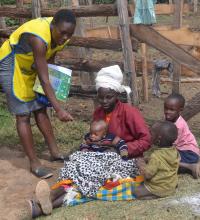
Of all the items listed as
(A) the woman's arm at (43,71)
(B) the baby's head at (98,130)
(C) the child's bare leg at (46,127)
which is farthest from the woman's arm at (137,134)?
(C) the child's bare leg at (46,127)

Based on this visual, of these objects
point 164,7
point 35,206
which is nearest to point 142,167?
point 35,206

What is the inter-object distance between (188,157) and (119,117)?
72 cm

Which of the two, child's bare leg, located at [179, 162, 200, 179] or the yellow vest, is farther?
the yellow vest

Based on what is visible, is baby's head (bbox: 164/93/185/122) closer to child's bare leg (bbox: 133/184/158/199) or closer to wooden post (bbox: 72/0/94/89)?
child's bare leg (bbox: 133/184/158/199)

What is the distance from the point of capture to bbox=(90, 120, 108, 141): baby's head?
3951 millimetres

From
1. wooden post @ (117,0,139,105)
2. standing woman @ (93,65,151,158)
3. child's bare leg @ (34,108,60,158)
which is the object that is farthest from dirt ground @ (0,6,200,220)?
wooden post @ (117,0,139,105)

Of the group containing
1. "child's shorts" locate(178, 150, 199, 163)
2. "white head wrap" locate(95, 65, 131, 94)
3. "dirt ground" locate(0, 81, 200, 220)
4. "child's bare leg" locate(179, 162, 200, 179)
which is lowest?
"dirt ground" locate(0, 81, 200, 220)

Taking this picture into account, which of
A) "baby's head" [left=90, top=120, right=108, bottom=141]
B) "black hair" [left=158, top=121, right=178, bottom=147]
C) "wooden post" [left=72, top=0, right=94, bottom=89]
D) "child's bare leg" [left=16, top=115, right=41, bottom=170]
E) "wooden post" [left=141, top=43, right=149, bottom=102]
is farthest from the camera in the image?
"wooden post" [left=141, top=43, right=149, bottom=102]

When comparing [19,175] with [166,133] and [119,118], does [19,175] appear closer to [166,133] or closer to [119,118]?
[119,118]

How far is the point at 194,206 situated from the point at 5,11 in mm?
4110

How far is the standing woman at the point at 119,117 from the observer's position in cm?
402

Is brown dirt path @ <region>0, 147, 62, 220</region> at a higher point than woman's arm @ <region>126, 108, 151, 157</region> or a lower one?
lower

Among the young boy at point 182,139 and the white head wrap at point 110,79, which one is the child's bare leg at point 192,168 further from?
the white head wrap at point 110,79

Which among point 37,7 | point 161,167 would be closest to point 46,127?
point 161,167
